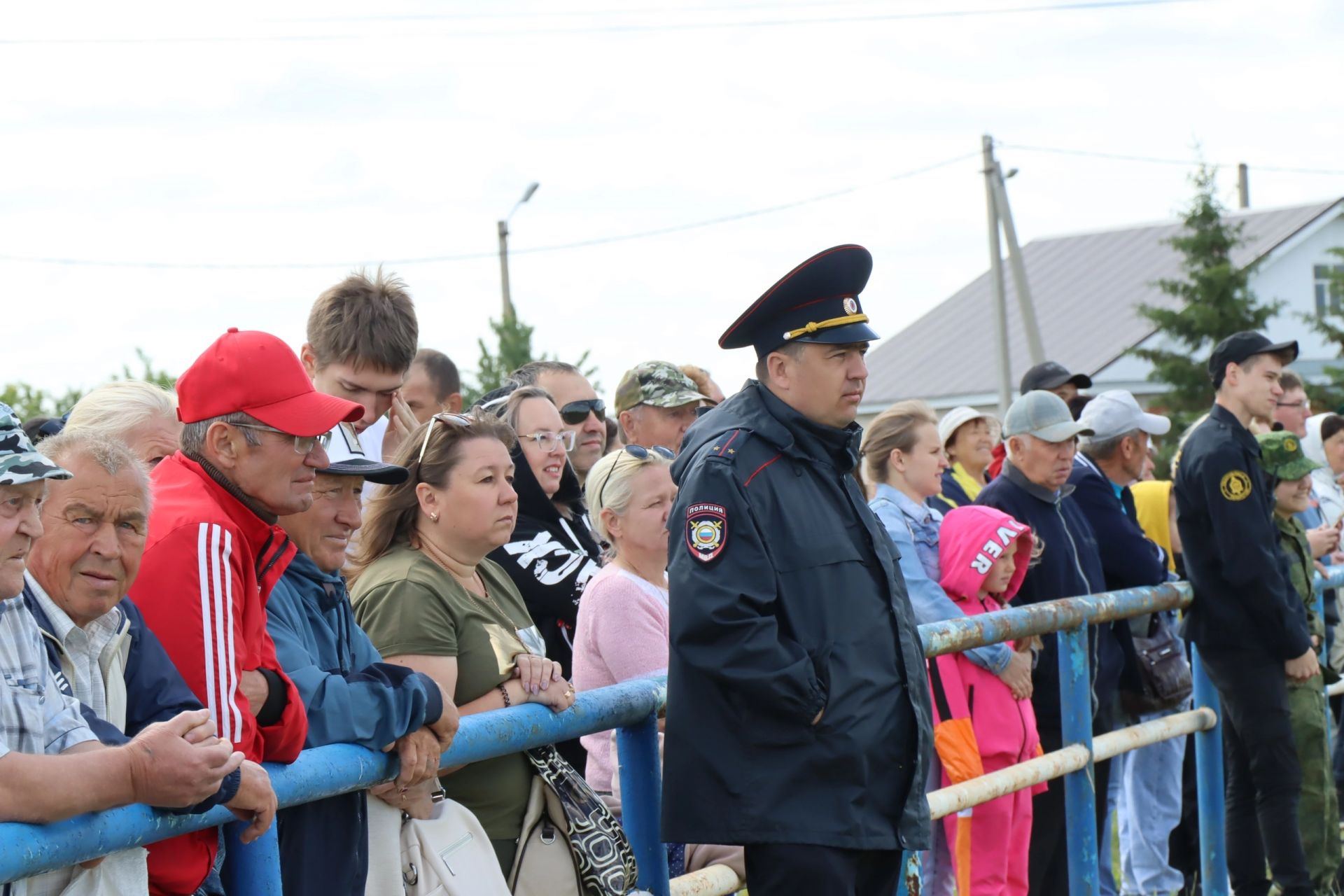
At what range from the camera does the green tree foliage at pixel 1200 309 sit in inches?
1046

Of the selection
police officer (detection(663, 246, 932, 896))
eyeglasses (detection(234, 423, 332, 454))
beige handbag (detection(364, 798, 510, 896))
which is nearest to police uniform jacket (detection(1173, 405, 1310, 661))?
police officer (detection(663, 246, 932, 896))

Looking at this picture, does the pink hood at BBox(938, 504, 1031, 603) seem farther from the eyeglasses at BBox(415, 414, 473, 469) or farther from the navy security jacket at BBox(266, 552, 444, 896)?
the navy security jacket at BBox(266, 552, 444, 896)

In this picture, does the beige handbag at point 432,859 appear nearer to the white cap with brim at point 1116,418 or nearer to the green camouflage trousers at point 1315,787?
the green camouflage trousers at point 1315,787

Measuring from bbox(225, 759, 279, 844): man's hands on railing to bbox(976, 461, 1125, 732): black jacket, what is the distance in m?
3.78

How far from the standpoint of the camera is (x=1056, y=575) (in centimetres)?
565

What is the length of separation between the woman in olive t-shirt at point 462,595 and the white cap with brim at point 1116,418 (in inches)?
143

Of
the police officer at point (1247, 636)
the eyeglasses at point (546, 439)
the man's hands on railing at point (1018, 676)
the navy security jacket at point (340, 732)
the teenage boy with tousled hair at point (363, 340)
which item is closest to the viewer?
the navy security jacket at point (340, 732)

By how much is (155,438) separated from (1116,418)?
444 centimetres

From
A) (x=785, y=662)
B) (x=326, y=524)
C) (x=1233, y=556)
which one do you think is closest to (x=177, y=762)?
(x=326, y=524)

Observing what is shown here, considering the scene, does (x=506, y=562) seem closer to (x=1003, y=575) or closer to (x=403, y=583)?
(x=403, y=583)

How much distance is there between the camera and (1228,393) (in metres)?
6.02

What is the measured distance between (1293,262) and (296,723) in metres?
35.2

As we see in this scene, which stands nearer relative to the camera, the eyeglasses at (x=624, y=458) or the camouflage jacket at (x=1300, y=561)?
the eyeglasses at (x=624, y=458)

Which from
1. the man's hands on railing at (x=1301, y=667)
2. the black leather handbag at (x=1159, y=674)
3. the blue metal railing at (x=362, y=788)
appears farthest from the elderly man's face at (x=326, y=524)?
the man's hands on railing at (x=1301, y=667)
